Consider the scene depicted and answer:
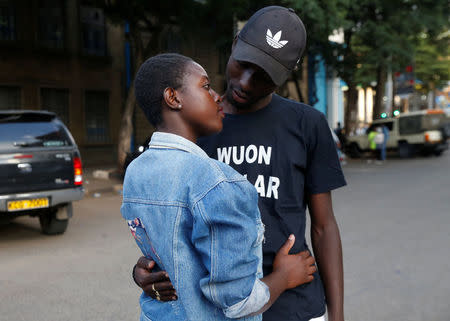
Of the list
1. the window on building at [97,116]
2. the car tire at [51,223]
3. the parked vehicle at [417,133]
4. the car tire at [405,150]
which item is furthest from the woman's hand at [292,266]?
the car tire at [405,150]

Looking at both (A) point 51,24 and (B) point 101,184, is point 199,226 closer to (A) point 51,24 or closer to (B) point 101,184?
(B) point 101,184

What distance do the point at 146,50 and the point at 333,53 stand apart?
29.4ft

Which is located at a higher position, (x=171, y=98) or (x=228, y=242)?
(x=171, y=98)

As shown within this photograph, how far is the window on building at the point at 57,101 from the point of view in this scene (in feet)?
58.4

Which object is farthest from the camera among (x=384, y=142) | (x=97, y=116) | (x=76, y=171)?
(x=384, y=142)

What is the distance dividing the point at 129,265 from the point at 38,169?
2.07 metres

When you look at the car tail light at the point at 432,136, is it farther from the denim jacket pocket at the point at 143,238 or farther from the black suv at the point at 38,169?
the denim jacket pocket at the point at 143,238

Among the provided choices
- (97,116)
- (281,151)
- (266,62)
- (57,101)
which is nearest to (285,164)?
(281,151)

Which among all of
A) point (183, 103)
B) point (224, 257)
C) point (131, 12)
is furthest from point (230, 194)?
point (131, 12)

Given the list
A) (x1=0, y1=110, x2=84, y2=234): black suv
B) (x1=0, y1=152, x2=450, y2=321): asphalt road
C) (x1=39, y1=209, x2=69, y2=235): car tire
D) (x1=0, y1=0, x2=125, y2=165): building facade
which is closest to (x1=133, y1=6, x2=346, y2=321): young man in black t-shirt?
(x1=0, y1=152, x2=450, y2=321): asphalt road

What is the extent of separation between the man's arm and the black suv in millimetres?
5508

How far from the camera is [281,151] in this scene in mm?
1609

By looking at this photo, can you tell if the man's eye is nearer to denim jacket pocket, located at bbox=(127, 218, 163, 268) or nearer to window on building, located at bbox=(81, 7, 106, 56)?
denim jacket pocket, located at bbox=(127, 218, 163, 268)

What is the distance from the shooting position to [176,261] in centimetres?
120
